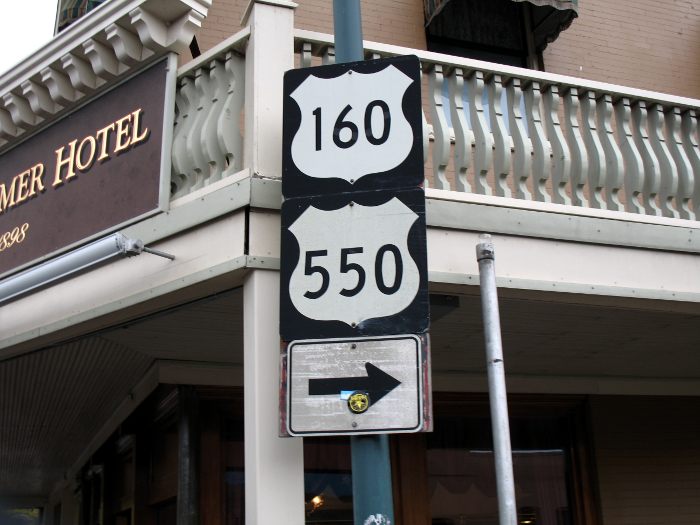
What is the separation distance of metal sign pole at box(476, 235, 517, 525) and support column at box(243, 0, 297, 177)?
1.77 metres

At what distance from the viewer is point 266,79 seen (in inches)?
204

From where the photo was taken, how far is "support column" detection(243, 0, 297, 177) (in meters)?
5.05

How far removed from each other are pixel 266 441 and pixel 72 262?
5.87 ft

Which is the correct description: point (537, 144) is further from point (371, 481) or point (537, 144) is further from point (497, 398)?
point (497, 398)

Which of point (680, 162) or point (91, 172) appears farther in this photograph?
point (680, 162)

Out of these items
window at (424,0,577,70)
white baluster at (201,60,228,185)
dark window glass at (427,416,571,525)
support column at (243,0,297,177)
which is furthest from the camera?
window at (424,0,577,70)

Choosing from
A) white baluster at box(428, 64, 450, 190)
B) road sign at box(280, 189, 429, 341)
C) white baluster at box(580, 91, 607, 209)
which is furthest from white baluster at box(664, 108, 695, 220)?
road sign at box(280, 189, 429, 341)

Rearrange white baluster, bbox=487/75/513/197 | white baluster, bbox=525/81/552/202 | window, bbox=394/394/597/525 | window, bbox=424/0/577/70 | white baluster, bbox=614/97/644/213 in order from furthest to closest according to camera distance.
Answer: window, bbox=424/0/577/70 < window, bbox=394/394/597/525 < white baluster, bbox=614/97/644/213 < white baluster, bbox=525/81/552/202 < white baluster, bbox=487/75/513/197

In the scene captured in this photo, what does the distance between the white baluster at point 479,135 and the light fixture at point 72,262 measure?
6.45ft

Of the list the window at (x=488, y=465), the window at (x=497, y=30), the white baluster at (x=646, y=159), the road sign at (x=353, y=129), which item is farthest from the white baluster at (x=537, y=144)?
the window at (x=497, y=30)

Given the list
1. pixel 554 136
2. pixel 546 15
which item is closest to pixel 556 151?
pixel 554 136

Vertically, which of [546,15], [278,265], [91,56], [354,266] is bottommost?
[354,266]

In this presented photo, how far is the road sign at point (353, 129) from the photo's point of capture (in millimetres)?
4664

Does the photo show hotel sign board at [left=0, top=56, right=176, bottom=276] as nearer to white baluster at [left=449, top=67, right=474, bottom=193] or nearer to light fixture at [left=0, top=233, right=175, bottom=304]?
light fixture at [left=0, top=233, right=175, bottom=304]
